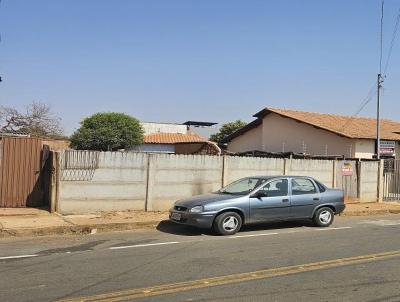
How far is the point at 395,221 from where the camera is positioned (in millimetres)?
16031

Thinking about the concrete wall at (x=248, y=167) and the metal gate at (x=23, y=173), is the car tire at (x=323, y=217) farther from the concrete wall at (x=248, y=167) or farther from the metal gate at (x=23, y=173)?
the metal gate at (x=23, y=173)

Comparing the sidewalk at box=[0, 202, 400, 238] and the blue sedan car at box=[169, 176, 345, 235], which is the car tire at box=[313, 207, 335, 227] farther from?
the sidewalk at box=[0, 202, 400, 238]

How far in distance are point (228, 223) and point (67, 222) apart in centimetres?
386

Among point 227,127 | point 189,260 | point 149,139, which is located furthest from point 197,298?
point 227,127

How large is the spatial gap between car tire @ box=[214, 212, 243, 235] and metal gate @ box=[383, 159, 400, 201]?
498 inches

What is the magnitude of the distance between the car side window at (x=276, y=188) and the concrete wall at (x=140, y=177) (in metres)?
3.78

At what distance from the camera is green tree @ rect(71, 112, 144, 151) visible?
4997 centimetres

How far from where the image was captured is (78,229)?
12320mm

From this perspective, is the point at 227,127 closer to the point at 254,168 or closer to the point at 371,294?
the point at 254,168

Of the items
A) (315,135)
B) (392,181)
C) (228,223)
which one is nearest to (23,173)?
(228,223)

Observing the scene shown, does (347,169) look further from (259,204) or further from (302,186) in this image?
(259,204)

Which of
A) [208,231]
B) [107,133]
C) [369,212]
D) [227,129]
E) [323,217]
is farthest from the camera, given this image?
[227,129]

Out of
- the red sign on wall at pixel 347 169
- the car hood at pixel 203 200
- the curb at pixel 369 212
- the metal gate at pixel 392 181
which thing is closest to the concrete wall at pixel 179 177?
the car hood at pixel 203 200

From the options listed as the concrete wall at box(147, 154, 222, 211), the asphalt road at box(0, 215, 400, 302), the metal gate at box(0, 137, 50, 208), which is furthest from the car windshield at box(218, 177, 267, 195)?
the metal gate at box(0, 137, 50, 208)
